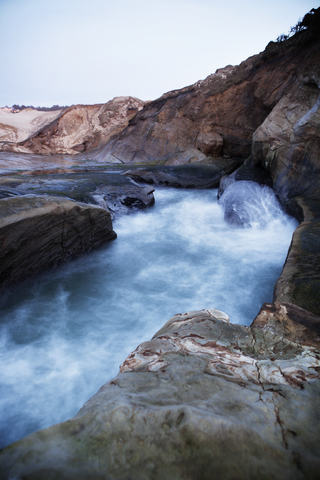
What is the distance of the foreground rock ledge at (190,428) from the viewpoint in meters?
0.90

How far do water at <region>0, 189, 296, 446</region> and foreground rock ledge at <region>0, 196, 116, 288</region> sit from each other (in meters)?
0.25

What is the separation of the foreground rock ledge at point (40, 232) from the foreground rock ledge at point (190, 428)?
110 inches

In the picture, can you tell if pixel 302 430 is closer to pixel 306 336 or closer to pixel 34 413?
pixel 306 336

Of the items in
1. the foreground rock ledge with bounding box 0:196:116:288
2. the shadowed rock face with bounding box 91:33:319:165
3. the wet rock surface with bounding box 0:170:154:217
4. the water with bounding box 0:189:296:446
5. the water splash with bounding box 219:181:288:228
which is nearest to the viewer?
the water with bounding box 0:189:296:446

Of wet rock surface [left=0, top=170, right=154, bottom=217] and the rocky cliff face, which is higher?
the rocky cliff face

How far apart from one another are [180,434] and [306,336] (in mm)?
1527

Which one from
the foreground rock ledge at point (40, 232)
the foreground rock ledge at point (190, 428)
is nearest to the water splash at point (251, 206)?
the foreground rock ledge at point (40, 232)

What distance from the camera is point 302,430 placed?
1073mm

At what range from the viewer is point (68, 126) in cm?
1795

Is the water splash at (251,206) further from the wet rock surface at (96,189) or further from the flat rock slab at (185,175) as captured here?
the flat rock slab at (185,175)

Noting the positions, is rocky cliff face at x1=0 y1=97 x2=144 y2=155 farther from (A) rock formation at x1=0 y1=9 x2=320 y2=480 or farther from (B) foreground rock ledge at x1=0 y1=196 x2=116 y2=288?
(A) rock formation at x1=0 y1=9 x2=320 y2=480

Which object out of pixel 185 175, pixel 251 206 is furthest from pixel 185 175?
pixel 251 206

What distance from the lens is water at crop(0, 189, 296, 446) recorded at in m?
2.60

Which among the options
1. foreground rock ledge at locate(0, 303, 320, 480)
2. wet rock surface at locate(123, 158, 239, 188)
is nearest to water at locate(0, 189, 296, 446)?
foreground rock ledge at locate(0, 303, 320, 480)
